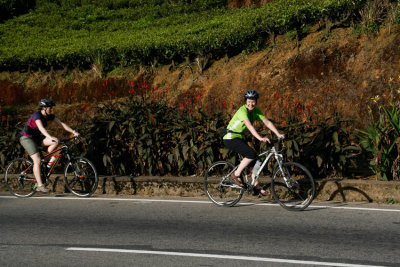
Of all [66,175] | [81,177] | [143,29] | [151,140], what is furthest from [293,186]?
[143,29]

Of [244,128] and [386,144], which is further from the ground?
[244,128]

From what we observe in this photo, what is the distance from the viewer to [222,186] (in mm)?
8812

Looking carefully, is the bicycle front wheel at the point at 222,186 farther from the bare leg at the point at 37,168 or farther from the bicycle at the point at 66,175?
the bare leg at the point at 37,168

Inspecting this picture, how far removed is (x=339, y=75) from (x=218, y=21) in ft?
21.8

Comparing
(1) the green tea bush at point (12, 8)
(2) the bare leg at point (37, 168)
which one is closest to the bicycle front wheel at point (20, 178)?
(2) the bare leg at point (37, 168)

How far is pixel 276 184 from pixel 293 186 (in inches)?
22.4

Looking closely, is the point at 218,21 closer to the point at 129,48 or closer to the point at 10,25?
the point at 129,48

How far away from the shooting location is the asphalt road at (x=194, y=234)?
5.73 m

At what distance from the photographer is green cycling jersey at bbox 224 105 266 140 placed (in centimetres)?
821

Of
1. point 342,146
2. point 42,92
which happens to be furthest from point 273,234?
point 42,92

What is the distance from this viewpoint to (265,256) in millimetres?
5770

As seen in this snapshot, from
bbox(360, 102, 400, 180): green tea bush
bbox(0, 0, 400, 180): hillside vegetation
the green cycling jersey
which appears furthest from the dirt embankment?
the green cycling jersey

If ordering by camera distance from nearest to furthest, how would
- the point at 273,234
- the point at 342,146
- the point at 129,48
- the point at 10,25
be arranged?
the point at 273,234 → the point at 342,146 → the point at 129,48 → the point at 10,25

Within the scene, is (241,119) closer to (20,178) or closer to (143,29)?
(20,178)
